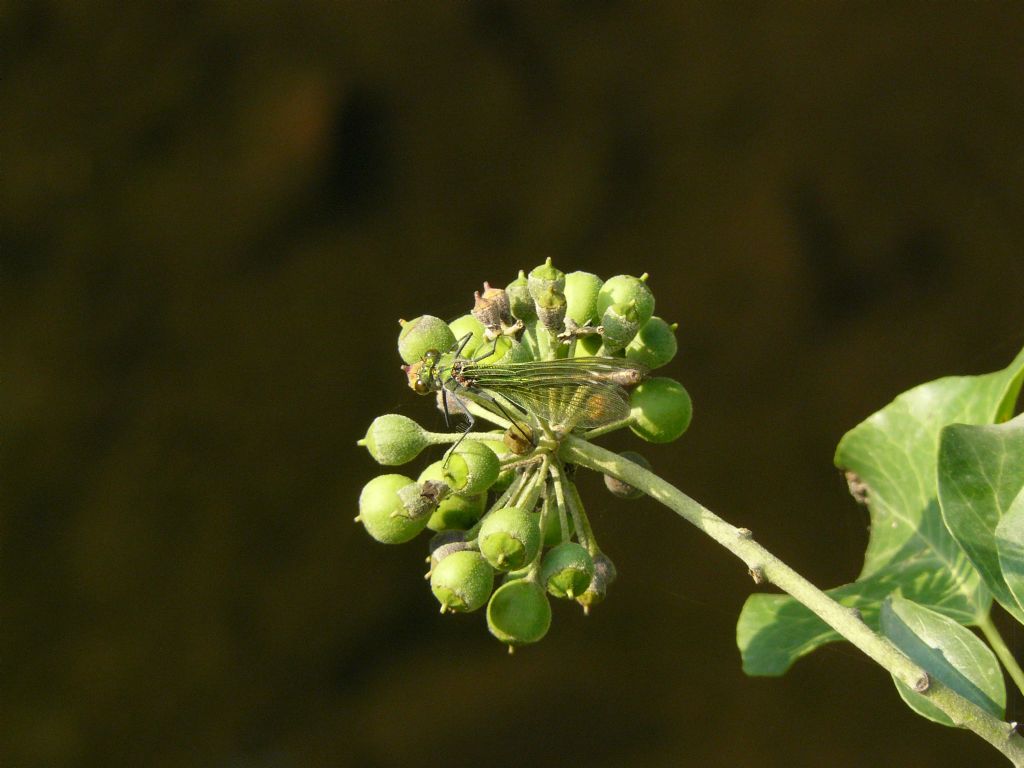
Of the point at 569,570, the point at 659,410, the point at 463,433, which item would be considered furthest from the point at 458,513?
the point at 659,410

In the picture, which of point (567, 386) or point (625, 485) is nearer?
point (567, 386)

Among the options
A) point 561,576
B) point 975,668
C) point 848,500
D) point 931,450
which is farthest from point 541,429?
point 848,500

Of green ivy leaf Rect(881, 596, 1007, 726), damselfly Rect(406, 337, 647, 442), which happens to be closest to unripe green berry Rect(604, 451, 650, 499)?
damselfly Rect(406, 337, 647, 442)

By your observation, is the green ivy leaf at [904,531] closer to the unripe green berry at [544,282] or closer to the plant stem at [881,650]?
the plant stem at [881,650]

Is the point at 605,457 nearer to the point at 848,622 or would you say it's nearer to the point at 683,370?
the point at 848,622

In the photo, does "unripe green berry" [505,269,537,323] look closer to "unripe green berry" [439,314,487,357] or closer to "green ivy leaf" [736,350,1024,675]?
"unripe green berry" [439,314,487,357]

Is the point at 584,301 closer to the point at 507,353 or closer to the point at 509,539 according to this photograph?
the point at 507,353

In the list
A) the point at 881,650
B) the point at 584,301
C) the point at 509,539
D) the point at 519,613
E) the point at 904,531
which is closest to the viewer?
the point at 881,650
